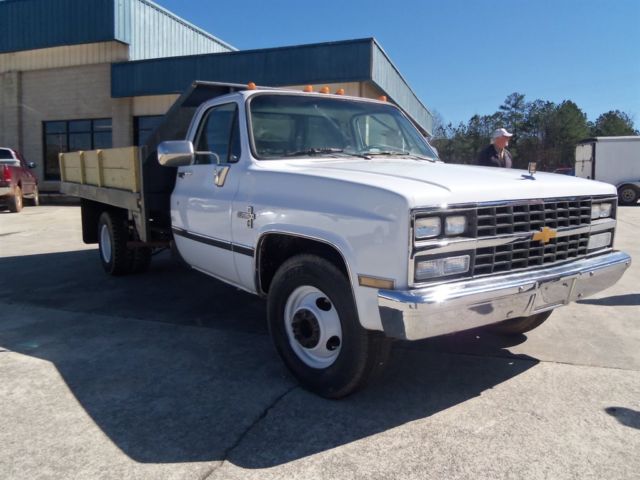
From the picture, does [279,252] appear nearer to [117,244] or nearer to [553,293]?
[553,293]

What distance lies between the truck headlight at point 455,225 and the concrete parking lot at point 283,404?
3.50 feet

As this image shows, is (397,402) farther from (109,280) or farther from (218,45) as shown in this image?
(218,45)

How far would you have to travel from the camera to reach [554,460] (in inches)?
103

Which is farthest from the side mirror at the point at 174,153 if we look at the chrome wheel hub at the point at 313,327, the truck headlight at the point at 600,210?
the truck headlight at the point at 600,210

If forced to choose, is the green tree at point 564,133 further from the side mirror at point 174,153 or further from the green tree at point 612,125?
the side mirror at point 174,153

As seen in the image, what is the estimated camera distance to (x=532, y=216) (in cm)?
316

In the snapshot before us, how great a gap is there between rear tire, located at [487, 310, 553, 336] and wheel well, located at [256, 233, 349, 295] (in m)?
1.79

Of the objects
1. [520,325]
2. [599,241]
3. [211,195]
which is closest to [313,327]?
[211,195]

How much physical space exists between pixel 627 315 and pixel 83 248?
27.1ft

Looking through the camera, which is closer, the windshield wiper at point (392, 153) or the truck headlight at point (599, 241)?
the truck headlight at point (599, 241)

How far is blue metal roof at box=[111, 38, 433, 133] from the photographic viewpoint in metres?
15.9

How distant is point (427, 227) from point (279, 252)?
1364 mm

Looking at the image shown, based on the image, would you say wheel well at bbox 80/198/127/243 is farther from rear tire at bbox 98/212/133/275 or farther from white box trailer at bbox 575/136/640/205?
white box trailer at bbox 575/136/640/205

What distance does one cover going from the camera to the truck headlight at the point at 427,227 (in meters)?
2.71
